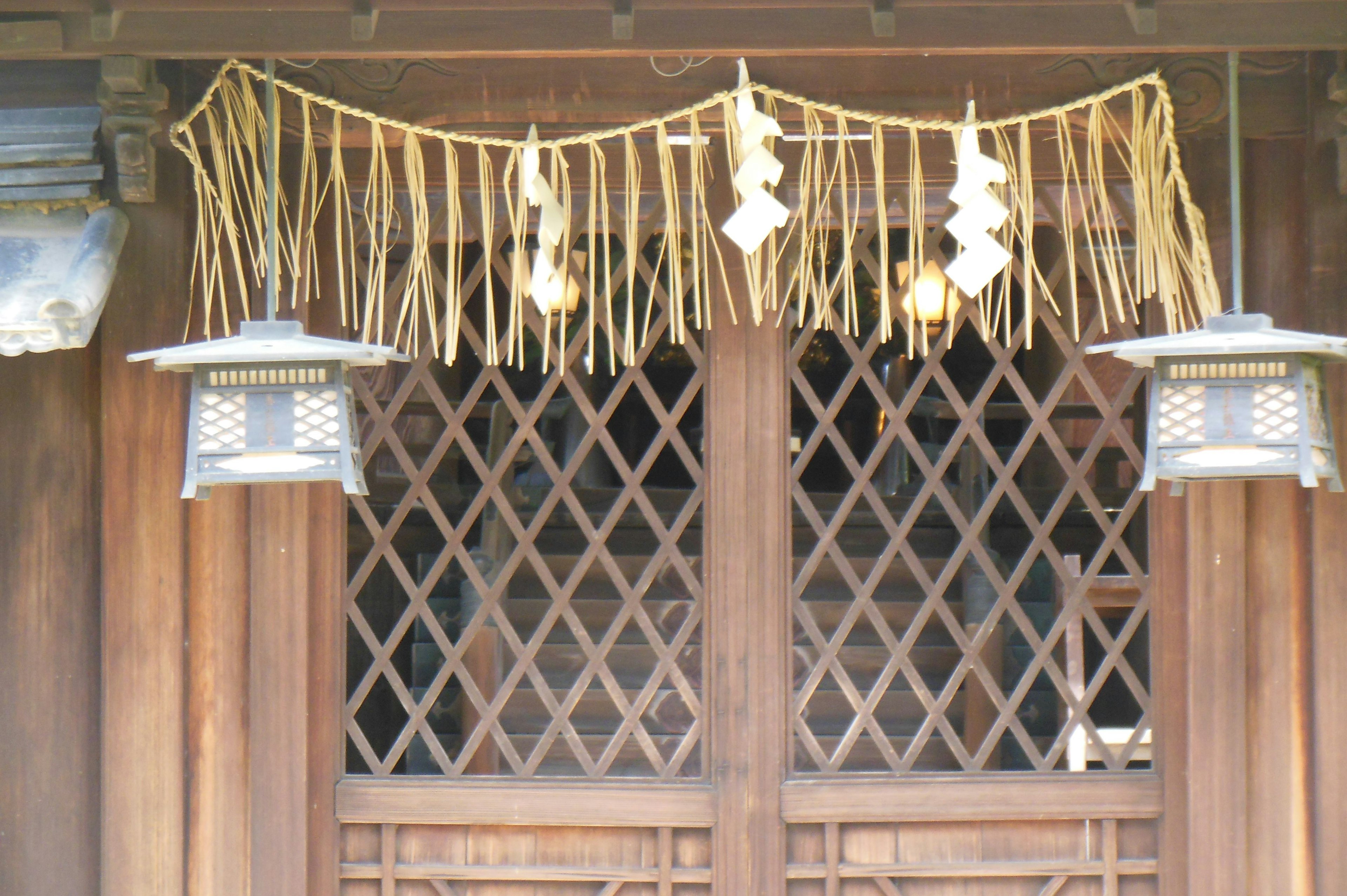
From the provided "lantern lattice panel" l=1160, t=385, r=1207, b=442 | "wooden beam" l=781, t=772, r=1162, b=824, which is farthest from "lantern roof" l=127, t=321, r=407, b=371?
"lantern lattice panel" l=1160, t=385, r=1207, b=442

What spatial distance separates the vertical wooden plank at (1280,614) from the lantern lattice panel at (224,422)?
10.6ft

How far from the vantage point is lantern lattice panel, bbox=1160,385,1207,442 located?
3.27 meters

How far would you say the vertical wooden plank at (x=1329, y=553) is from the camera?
3889 millimetres

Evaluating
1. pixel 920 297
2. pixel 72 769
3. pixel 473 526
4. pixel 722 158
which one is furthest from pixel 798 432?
pixel 72 769

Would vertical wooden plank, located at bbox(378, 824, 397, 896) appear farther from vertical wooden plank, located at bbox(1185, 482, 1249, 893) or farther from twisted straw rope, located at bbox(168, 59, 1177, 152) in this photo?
vertical wooden plank, located at bbox(1185, 482, 1249, 893)

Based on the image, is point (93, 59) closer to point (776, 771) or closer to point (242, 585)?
point (242, 585)

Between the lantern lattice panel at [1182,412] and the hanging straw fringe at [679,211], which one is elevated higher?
the hanging straw fringe at [679,211]

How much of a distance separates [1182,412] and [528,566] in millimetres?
4946

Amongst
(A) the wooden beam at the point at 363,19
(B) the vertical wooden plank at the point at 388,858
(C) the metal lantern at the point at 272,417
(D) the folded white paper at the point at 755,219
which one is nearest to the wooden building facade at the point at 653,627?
(B) the vertical wooden plank at the point at 388,858

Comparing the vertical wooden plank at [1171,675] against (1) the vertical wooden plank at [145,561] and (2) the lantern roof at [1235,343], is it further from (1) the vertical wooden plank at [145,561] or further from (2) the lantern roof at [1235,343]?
(1) the vertical wooden plank at [145,561]

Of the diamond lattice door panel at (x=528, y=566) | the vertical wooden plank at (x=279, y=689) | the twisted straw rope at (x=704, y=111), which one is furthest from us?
the diamond lattice door panel at (x=528, y=566)

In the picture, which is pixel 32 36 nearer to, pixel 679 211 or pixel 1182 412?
pixel 679 211

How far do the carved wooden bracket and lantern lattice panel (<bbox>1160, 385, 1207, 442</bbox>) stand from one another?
3132mm

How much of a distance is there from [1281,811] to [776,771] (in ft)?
5.48
